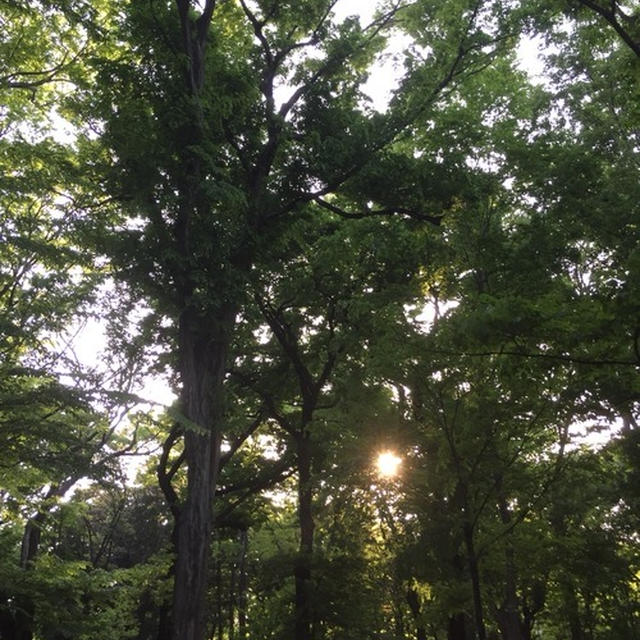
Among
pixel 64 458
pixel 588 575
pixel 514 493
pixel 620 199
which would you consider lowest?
pixel 588 575

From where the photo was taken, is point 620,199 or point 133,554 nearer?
point 620,199

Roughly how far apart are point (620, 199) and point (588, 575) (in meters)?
5.46

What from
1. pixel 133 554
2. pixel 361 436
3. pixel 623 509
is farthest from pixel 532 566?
pixel 133 554

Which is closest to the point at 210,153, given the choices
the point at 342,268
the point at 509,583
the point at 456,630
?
the point at 342,268

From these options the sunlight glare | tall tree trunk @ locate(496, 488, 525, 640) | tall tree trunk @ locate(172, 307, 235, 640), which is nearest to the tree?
tall tree trunk @ locate(172, 307, 235, 640)

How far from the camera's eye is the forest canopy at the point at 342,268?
286 inches

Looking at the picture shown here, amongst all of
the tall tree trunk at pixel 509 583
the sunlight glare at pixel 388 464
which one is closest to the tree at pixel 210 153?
the sunlight glare at pixel 388 464

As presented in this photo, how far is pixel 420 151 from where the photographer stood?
1192 cm

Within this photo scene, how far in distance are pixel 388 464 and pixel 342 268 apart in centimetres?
509

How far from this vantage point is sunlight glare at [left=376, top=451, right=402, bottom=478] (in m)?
8.01

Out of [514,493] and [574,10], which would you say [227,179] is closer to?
[574,10]

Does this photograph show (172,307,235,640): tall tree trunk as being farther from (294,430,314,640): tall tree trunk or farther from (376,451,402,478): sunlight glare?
(294,430,314,640): tall tree trunk

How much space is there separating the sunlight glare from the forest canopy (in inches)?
1.9

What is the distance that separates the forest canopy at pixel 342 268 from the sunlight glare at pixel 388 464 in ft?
0.16
